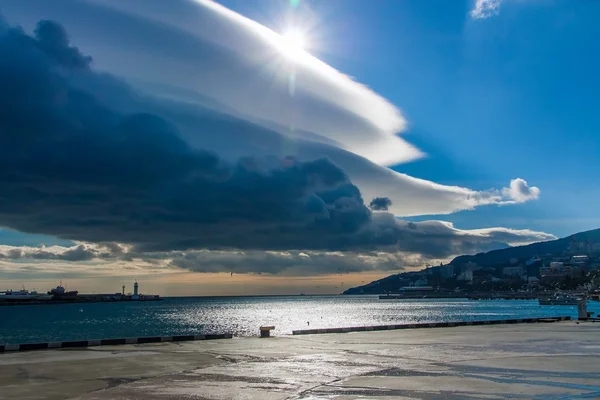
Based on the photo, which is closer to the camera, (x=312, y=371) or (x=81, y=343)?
(x=312, y=371)

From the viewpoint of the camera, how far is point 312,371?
84.5 feet

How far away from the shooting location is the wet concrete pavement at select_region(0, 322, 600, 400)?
2038 cm

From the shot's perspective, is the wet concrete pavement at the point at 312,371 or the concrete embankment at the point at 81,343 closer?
the wet concrete pavement at the point at 312,371

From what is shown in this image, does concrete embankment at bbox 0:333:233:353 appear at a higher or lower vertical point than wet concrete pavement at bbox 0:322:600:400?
higher

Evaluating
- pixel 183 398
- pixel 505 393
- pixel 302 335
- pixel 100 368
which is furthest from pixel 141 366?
pixel 302 335

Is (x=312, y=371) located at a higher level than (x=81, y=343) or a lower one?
lower

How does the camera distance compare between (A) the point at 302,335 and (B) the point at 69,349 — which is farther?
(A) the point at 302,335

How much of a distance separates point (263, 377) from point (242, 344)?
16.9 metres

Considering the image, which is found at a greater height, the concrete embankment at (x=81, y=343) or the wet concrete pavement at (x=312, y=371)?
the concrete embankment at (x=81, y=343)

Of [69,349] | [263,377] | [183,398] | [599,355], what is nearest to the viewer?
[183,398]

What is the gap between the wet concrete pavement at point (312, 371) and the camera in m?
20.4

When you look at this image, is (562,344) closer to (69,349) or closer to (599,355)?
(599,355)

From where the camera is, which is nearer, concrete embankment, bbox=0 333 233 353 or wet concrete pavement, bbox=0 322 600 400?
wet concrete pavement, bbox=0 322 600 400

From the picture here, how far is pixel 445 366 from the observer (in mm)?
27281
